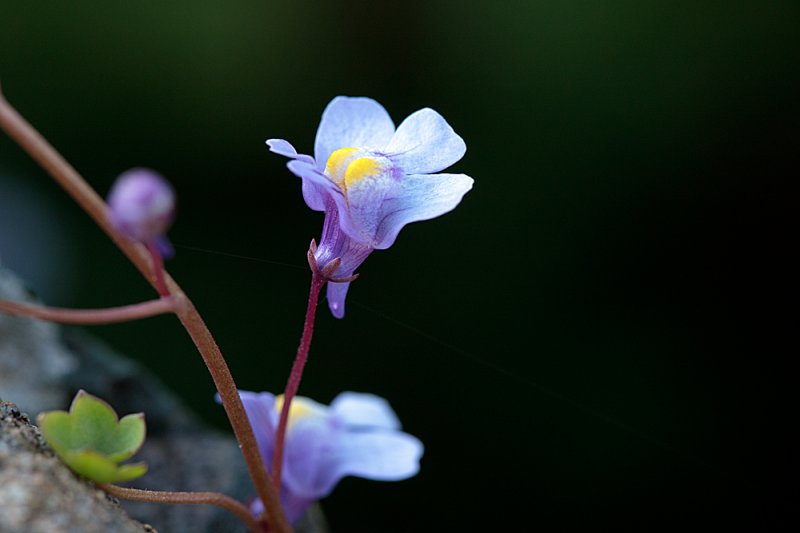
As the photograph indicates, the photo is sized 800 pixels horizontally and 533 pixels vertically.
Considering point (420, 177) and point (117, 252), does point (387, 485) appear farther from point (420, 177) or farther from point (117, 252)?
point (420, 177)

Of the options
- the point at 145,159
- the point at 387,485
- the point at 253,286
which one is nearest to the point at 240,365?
the point at 253,286

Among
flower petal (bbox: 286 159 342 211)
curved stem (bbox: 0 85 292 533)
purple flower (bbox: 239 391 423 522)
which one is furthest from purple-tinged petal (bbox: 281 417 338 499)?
flower petal (bbox: 286 159 342 211)

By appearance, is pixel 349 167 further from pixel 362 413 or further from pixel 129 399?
pixel 129 399

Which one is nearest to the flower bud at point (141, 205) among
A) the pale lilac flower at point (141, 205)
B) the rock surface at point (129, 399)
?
the pale lilac flower at point (141, 205)

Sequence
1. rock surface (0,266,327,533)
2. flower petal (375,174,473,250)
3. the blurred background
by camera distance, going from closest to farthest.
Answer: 1. flower petal (375,174,473,250)
2. rock surface (0,266,327,533)
3. the blurred background

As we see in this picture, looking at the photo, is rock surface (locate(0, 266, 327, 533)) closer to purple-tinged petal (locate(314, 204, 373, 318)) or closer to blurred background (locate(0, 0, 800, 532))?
purple-tinged petal (locate(314, 204, 373, 318))

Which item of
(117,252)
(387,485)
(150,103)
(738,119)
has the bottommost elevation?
(387,485)

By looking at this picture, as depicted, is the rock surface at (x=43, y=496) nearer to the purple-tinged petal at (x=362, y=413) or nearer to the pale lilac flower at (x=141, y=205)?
the pale lilac flower at (x=141, y=205)
